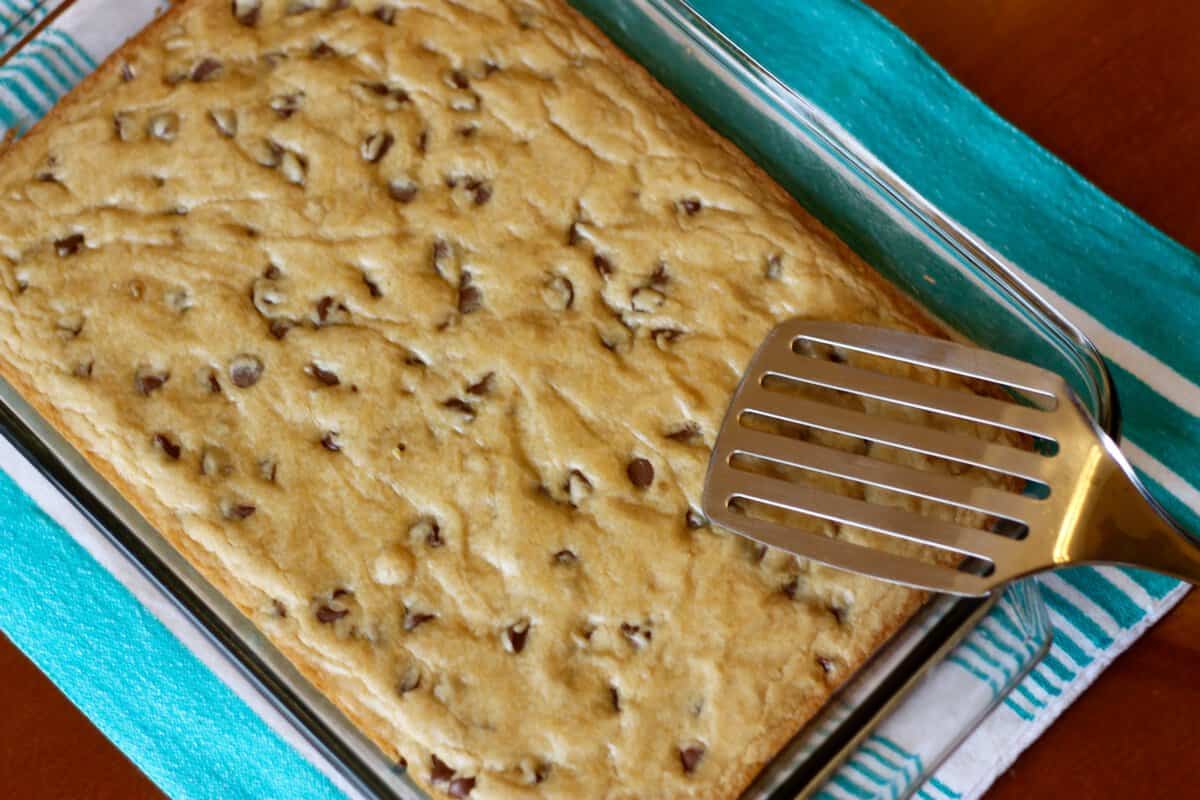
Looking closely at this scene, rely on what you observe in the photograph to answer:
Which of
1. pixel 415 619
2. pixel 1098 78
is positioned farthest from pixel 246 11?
pixel 1098 78

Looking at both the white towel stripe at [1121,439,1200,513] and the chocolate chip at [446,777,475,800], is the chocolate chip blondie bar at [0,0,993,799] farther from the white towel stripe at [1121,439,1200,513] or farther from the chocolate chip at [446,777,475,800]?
the white towel stripe at [1121,439,1200,513]

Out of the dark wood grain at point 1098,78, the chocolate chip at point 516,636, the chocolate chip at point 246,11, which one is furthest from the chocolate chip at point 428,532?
the dark wood grain at point 1098,78

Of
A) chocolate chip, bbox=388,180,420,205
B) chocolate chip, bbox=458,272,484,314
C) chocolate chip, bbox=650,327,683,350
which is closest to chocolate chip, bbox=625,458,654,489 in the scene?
chocolate chip, bbox=650,327,683,350

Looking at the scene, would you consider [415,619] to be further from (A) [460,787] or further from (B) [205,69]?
(B) [205,69]

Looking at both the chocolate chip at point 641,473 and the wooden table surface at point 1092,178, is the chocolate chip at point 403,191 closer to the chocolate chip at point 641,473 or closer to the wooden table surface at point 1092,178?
the chocolate chip at point 641,473

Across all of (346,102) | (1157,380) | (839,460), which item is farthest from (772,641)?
(346,102)

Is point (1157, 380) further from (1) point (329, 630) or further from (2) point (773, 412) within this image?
(1) point (329, 630)
